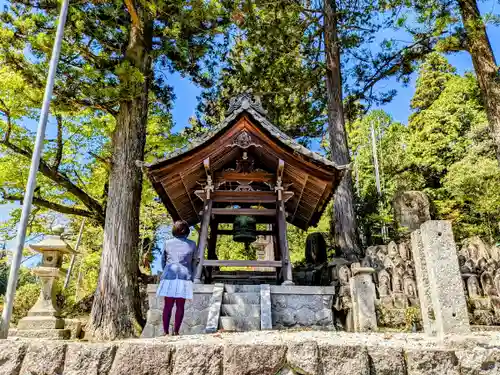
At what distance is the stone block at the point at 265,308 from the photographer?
479 cm

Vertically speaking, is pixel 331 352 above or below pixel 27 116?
below

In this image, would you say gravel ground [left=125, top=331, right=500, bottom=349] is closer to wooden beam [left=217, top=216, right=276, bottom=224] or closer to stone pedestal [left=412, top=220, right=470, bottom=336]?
stone pedestal [left=412, top=220, right=470, bottom=336]

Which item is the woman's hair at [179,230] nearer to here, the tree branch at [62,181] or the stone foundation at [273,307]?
the stone foundation at [273,307]

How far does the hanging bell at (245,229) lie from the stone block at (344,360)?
430 cm

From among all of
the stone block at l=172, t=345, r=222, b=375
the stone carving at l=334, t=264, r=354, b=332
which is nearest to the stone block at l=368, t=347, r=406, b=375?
the stone block at l=172, t=345, r=222, b=375

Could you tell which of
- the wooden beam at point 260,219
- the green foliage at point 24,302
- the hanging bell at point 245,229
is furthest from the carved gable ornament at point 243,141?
the green foliage at point 24,302

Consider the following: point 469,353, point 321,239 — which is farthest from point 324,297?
point 321,239

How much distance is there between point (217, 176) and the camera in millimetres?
6578

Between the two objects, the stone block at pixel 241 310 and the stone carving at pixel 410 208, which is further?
the stone carving at pixel 410 208

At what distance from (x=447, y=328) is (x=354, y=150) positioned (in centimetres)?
2261

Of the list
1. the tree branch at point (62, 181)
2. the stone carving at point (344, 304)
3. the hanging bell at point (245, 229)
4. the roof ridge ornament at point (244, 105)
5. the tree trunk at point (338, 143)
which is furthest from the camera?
the tree trunk at point (338, 143)

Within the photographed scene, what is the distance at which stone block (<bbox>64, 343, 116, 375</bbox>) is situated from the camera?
2.07 m

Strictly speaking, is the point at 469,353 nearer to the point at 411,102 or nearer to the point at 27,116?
the point at 27,116

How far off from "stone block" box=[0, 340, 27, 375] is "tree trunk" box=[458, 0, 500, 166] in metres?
8.84
